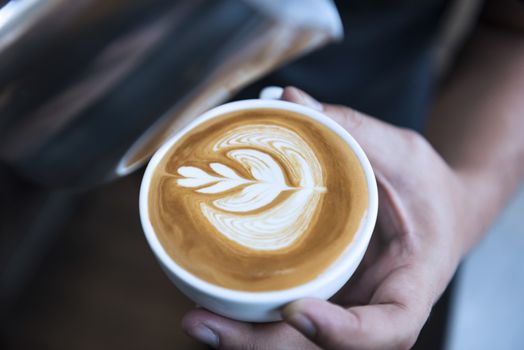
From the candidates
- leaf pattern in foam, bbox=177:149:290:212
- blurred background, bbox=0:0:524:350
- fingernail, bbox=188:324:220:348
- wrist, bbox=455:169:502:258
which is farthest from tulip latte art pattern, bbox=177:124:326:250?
wrist, bbox=455:169:502:258

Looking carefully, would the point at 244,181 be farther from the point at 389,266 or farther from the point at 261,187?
the point at 389,266

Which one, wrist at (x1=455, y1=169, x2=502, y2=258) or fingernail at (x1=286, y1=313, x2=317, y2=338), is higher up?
fingernail at (x1=286, y1=313, x2=317, y2=338)

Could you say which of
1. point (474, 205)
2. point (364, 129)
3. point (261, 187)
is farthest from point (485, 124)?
point (261, 187)

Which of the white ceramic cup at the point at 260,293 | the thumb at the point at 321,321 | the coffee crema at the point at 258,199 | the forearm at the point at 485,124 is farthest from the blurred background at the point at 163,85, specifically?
the thumb at the point at 321,321

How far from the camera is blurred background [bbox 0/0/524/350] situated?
97cm

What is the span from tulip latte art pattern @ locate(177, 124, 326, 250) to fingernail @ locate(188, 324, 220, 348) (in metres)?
0.14

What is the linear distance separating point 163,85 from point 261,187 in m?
0.53

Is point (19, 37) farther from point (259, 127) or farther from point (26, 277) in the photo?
point (26, 277)

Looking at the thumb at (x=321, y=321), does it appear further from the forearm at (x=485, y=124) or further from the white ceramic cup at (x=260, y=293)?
the forearm at (x=485, y=124)

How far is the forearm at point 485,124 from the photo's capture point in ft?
3.33

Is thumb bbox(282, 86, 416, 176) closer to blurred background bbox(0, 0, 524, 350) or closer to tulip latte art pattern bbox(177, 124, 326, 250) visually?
tulip latte art pattern bbox(177, 124, 326, 250)

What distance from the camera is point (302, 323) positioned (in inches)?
23.0

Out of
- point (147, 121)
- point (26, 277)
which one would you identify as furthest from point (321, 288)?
point (26, 277)

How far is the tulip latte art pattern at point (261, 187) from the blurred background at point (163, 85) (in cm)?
26
